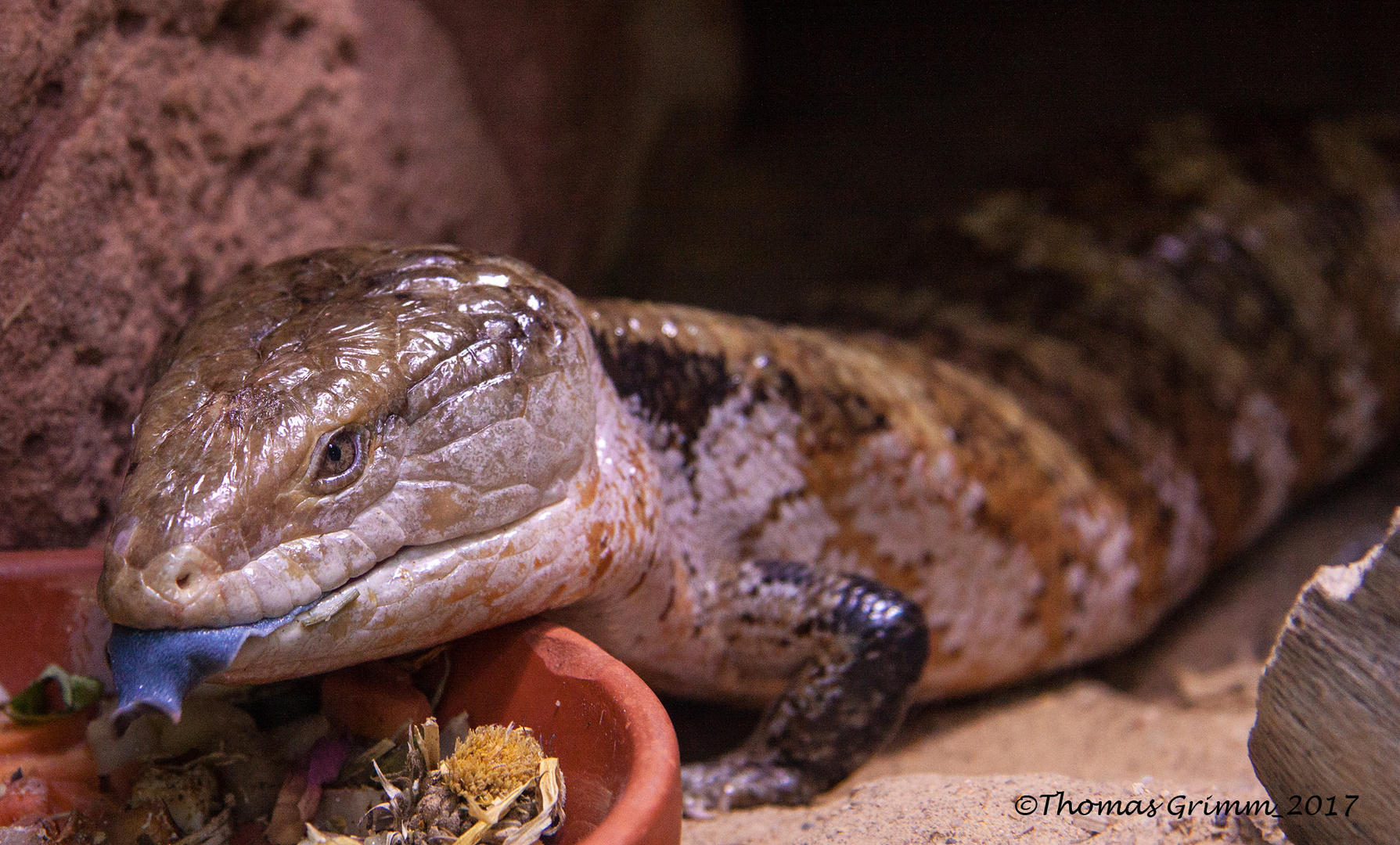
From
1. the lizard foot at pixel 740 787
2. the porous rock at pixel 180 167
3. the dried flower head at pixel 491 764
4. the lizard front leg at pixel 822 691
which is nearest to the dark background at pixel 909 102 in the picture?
the porous rock at pixel 180 167

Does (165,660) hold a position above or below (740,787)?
above

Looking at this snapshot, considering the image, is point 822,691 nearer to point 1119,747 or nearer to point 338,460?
point 1119,747

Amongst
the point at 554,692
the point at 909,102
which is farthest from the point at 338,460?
the point at 909,102

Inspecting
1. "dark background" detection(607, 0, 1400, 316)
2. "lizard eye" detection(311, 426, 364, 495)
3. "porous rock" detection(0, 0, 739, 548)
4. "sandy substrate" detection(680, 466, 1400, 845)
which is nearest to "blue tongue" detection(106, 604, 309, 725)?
"lizard eye" detection(311, 426, 364, 495)

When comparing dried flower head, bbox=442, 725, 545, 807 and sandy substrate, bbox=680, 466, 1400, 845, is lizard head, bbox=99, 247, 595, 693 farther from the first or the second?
sandy substrate, bbox=680, 466, 1400, 845

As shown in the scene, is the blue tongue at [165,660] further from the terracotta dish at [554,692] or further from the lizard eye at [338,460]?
the terracotta dish at [554,692]

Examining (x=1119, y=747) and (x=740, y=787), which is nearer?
(x=740, y=787)

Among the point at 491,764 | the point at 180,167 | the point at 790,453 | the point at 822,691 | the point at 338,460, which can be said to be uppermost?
the point at 180,167

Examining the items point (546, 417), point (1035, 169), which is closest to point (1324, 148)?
point (1035, 169)
